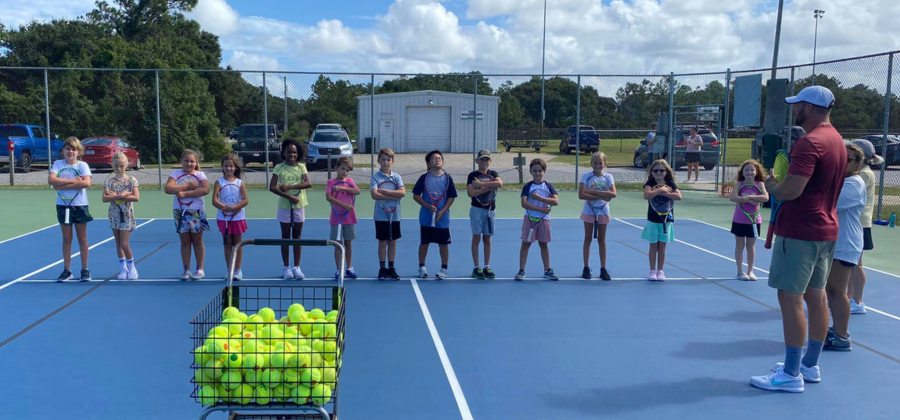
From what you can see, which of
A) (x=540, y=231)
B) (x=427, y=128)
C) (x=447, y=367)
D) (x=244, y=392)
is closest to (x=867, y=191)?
(x=540, y=231)

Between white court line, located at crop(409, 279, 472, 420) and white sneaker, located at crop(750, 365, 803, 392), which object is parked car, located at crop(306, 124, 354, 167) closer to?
white court line, located at crop(409, 279, 472, 420)

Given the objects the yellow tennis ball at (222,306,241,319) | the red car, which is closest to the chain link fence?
the red car

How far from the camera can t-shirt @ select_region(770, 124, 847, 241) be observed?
470 centimetres

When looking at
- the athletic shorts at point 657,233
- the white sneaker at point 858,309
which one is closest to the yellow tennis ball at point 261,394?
the white sneaker at point 858,309

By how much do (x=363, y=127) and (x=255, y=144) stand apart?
28.9 ft

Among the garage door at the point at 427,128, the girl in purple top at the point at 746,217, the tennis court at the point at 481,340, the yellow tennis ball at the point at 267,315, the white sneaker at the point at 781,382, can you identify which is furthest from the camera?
the garage door at the point at 427,128

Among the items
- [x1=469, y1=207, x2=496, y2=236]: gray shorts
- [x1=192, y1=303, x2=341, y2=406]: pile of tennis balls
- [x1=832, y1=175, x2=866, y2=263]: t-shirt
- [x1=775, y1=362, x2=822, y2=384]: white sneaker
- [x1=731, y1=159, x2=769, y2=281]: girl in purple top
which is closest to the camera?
[x1=192, y1=303, x2=341, y2=406]: pile of tennis balls

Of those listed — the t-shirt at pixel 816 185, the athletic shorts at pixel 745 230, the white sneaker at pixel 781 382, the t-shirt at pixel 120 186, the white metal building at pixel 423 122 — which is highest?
the white metal building at pixel 423 122

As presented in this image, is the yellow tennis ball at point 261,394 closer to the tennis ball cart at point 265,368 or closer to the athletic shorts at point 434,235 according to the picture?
the tennis ball cart at point 265,368

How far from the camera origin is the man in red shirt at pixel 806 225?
15.5 ft

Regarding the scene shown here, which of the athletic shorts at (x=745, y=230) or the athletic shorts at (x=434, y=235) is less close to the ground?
the athletic shorts at (x=745, y=230)

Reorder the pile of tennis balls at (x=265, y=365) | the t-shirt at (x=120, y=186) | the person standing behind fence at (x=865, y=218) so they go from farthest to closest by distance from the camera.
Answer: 1. the t-shirt at (x=120, y=186)
2. the person standing behind fence at (x=865, y=218)
3. the pile of tennis balls at (x=265, y=365)

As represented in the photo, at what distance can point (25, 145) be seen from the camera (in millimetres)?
23422

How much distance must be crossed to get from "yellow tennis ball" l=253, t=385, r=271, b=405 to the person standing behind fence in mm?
5287
